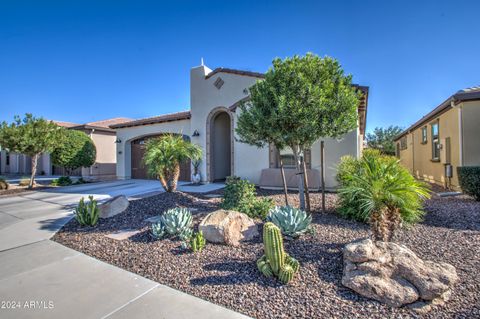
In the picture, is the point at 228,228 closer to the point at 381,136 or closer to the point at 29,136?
the point at 29,136

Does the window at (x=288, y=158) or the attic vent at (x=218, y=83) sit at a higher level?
the attic vent at (x=218, y=83)

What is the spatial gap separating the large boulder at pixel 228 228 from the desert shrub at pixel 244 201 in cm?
93

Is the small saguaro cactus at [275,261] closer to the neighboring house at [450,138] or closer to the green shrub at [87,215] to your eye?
the green shrub at [87,215]

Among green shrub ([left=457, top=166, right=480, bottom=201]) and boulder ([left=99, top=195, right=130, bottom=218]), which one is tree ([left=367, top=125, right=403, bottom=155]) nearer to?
green shrub ([left=457, top=166, right=480, bottom=201])

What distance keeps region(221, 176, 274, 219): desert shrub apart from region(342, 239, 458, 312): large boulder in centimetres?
256

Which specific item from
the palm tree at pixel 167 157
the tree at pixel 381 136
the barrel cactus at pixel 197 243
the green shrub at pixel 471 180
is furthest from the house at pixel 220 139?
the tree at pixel 381 136

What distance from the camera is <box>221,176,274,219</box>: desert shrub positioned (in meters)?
5.51

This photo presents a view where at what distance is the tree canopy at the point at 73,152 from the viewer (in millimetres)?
13992

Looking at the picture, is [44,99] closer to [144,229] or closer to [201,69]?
[201,69]

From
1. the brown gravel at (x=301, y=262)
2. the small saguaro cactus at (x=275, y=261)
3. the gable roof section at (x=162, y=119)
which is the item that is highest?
the gable roof section at (x=162, y=119)

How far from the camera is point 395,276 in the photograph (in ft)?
9.16

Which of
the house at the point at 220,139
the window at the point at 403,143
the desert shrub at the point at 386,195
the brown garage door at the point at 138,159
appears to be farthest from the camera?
the window at the point at 403,143

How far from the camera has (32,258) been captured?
394cm

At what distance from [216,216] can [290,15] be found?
8.05 meters
